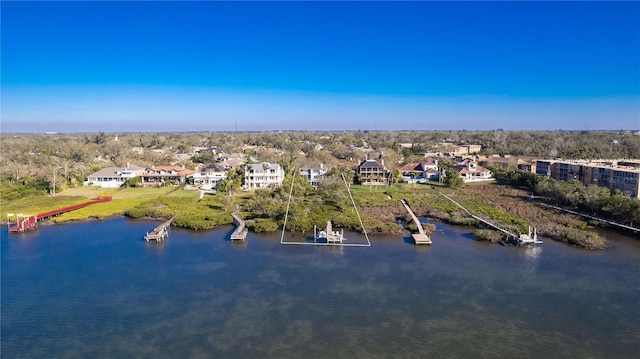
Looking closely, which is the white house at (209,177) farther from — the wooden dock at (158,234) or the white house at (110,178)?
the wooden dock at (158,234)

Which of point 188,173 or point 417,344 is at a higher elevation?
point 188,173

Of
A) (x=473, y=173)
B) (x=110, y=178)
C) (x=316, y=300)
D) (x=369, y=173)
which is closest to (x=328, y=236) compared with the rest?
(x=316, y=300)

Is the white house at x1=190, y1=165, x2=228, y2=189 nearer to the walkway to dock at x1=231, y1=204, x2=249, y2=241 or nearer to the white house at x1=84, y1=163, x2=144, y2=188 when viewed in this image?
the white house at x1=84, y1=163, x2=144, y2=188

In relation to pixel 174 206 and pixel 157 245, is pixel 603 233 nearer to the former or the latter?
pixel 157 245

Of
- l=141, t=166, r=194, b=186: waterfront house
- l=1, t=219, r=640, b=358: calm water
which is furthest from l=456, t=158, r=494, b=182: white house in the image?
l=141, t=166, r=194, b=186: waterfront house

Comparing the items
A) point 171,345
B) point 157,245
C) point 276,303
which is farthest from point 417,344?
point 157,245

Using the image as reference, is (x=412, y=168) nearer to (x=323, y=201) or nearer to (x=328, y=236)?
(x=323, y=201)

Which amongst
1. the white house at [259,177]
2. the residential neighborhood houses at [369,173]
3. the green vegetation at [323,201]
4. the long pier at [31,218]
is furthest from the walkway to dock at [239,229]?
the long pier at [31,218]
